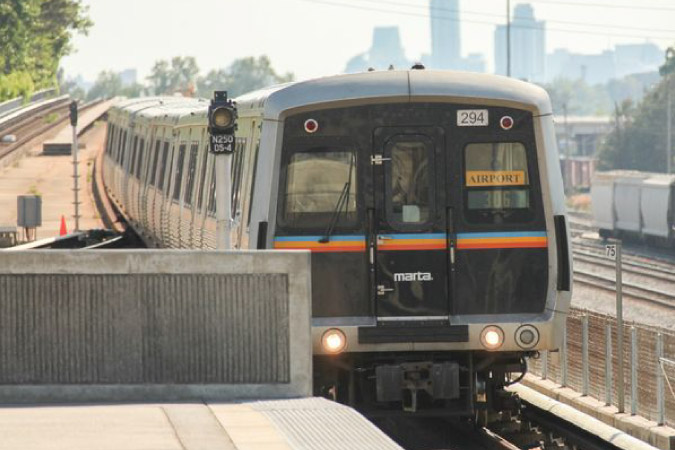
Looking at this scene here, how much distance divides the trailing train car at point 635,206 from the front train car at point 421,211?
44.7 m

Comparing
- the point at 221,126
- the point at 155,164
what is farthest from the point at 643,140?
the point at 221,126

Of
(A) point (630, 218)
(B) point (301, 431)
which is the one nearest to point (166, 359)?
(B) point (301, 431)

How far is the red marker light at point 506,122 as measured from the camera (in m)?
14.6

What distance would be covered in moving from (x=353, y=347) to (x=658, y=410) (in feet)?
10.2

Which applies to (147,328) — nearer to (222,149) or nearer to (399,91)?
(399,91)

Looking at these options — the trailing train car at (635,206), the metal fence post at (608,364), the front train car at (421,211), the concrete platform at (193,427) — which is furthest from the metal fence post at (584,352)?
the trailing train car at (635,206)

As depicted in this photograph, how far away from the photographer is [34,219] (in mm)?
39656

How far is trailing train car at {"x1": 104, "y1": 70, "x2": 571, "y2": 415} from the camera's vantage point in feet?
47.4

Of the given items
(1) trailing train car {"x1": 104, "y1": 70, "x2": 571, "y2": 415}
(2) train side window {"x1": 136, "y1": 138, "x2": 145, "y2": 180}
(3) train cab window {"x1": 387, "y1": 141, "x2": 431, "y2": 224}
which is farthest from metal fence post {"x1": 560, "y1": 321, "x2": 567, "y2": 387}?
(2) train side window {"x1": 136, "y1": 138, "x2": 145, "y2": 180}

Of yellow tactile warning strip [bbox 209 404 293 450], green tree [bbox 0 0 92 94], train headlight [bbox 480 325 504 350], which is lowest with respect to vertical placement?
yellow tactile warning strip [bbox 209 404 293 450]

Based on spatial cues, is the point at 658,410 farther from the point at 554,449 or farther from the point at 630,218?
the point at 630,218

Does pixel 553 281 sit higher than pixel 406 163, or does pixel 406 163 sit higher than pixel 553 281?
pixel 406 163

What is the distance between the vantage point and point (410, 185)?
1460 centimetres

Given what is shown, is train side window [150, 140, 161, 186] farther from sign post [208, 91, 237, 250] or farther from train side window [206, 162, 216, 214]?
sign post [208, 91, 237, 250]
